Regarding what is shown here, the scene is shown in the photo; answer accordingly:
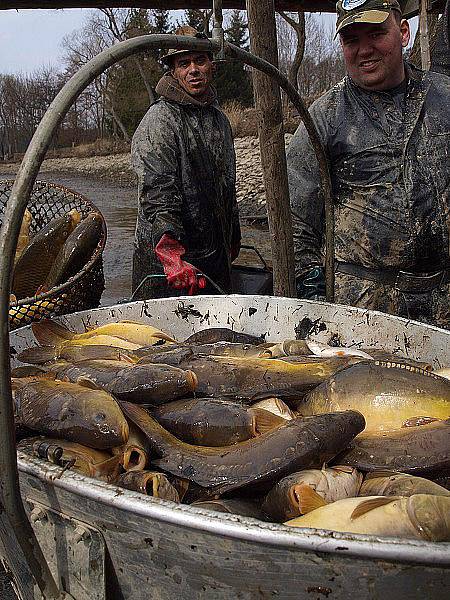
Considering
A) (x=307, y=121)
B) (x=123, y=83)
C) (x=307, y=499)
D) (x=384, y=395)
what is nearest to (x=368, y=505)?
(x=307, y=499)

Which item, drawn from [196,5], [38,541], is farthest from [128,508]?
[196,5]

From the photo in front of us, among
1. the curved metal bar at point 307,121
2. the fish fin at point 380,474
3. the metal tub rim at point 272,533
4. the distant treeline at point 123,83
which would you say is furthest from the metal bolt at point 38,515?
the distant treeline at point 123,83

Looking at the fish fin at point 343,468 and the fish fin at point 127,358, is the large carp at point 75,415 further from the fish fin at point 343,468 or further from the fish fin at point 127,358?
the fish fin at point 343,468

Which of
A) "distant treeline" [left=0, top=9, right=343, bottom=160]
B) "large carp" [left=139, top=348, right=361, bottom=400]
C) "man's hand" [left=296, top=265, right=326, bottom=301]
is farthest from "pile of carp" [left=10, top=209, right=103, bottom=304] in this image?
"distant treeline" [left=0, top=9, right=343, bottom=160]

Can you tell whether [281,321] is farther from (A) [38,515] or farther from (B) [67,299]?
(A) [38,515]

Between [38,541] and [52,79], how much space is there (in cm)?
7358

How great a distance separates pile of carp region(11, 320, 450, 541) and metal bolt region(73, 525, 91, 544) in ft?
0.56

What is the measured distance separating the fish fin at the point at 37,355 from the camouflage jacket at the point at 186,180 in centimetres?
207

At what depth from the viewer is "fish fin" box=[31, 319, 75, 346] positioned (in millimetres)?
3041

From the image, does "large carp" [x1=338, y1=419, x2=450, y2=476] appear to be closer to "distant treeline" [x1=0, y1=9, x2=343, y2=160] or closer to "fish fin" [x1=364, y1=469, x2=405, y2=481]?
"fish fin" [x1=364, y1=469, x2=405, y2=481]

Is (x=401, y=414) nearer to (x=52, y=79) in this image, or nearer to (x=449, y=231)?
(x=449, y=231)

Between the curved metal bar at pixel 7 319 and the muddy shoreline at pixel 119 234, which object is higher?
the curved metal bar at pixel 7 319

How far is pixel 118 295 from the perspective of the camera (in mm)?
9844

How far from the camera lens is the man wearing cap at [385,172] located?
12.8 ft
